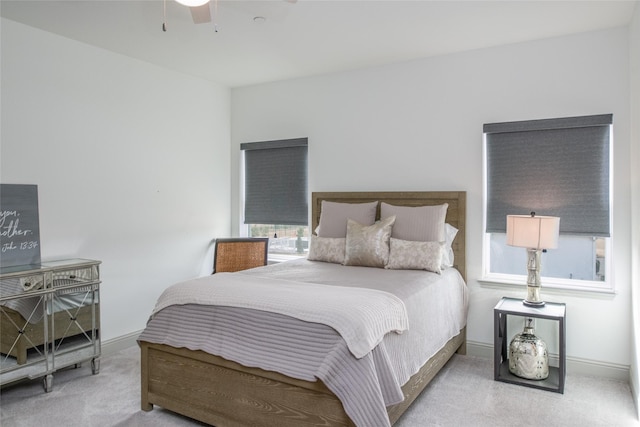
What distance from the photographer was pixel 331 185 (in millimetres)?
4535

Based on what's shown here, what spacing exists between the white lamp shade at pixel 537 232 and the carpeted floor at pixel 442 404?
1.02 metres

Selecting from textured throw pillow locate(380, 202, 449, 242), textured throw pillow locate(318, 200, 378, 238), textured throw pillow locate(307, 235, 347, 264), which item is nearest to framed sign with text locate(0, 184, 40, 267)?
textured throw pillow locate(307, 235, 347, 264)

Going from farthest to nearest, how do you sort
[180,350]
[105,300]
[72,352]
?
[105,300], [72,352], [180,350]

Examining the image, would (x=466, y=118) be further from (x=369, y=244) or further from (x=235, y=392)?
(x=235, y=392)

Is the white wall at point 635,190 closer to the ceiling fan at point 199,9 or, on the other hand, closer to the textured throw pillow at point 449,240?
the textured throw pillow at point 449,240

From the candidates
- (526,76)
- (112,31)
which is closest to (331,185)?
(526,76)

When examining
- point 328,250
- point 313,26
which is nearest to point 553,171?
point 328,250

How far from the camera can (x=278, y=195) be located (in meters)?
4.89

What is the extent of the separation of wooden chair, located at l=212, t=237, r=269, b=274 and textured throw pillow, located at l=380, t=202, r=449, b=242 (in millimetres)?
1532

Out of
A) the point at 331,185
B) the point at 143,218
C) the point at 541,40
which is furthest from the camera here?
the point at 331,185

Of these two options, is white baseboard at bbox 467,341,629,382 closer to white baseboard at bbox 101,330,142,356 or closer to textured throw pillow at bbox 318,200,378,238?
textured throw pillow at bbox 318,200,378,238

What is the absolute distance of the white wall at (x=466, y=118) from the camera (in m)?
3.25

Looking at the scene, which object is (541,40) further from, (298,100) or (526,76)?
(298,100)

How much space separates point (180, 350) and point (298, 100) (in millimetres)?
2991
